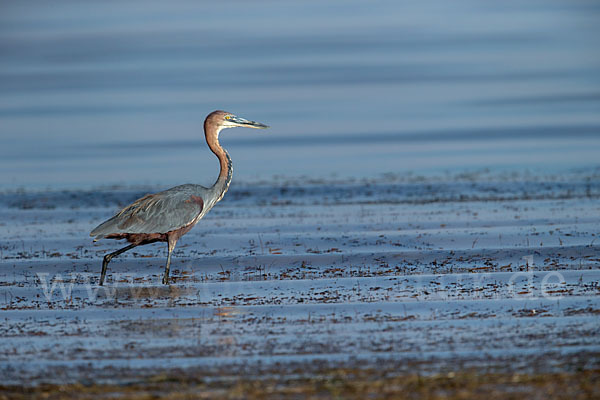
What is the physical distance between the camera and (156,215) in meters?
11.7

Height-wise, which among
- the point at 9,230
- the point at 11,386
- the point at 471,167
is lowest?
the point at 11,386

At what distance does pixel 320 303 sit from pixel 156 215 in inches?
131

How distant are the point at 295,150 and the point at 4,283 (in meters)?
18.9

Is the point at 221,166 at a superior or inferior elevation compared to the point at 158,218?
superior

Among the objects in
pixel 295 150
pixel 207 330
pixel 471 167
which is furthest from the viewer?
pixel 295 150

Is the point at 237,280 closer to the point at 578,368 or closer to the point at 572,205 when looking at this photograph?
the point at 578,368

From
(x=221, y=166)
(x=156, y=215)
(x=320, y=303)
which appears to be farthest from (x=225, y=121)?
(x=320, y=303)

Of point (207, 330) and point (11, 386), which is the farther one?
point (207, 330)

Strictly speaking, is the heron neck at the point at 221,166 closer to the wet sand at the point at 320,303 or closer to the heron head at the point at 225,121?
the heron head at the point at 225,121

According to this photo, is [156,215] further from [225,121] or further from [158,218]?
[225,121]

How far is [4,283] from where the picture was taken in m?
11.0

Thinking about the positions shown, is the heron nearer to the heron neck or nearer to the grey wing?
the grey wing

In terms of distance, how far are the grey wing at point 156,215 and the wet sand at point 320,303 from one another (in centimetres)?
64

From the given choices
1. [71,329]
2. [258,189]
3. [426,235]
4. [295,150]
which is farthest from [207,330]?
[295,150]
